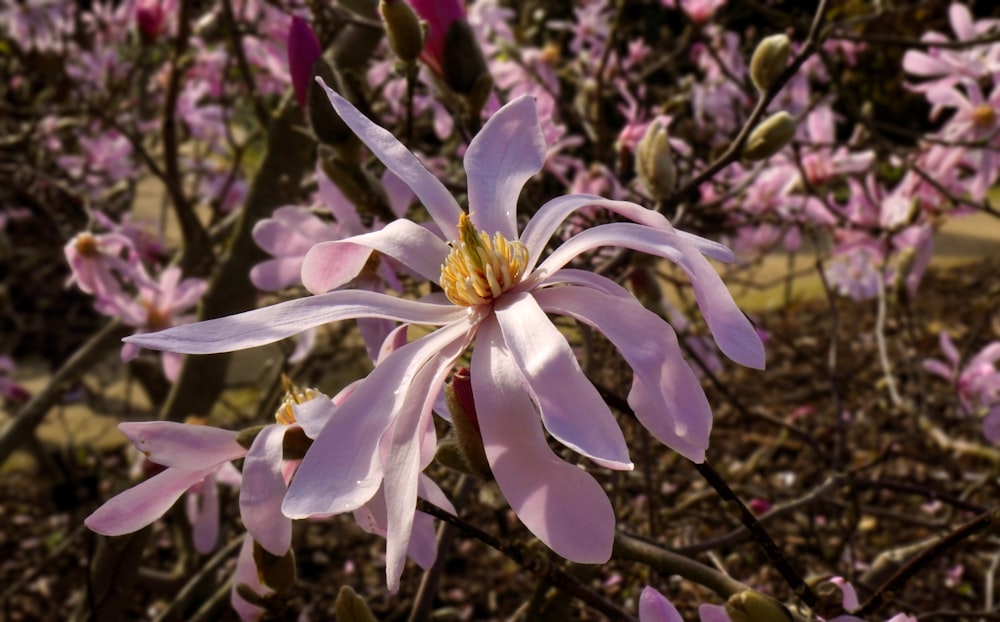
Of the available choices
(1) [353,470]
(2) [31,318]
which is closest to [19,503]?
(2) [31,318]

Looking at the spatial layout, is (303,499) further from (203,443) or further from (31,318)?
(31,318)

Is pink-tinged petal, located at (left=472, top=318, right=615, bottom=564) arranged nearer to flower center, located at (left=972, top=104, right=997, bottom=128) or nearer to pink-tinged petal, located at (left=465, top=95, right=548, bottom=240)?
pink-tinged petal, located at (left=465, top=95, right=548, bottom=240)

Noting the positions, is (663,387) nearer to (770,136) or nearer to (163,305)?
(770,136)

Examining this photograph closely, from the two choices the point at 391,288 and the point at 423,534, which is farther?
A: the point at 391,288

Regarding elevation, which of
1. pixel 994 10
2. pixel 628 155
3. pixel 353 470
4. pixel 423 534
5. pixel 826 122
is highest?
pixel 353 470

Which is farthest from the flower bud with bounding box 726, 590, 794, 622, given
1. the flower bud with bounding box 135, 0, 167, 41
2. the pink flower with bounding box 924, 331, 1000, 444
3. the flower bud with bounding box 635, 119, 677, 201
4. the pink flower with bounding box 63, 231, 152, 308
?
the flower bud with bounding box 135, 0, 167, 41

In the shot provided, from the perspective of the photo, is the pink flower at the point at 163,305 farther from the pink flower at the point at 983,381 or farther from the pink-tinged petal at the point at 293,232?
the pink flower at the point at 983,381

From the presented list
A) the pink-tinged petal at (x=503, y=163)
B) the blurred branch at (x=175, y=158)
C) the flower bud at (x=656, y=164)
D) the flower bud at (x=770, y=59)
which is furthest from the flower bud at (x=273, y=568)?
the blurred branch at (x=175, y=158)

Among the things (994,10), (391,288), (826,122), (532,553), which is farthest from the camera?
(994,10)
